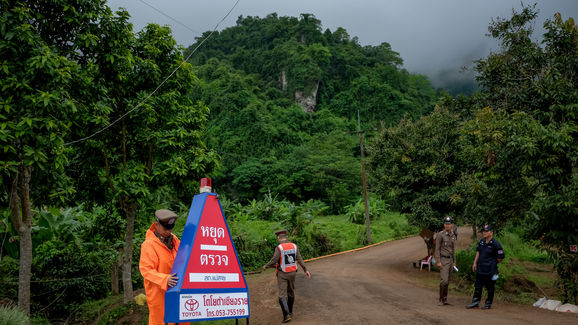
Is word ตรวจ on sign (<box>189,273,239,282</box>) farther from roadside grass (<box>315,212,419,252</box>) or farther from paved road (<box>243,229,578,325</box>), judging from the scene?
roadside grass (<box>315,212,419,252</box>)

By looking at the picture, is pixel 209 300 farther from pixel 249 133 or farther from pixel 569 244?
pixel 249 133

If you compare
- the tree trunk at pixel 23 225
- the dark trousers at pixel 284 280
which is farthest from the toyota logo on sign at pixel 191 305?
the tree trunk at pixel 23 225

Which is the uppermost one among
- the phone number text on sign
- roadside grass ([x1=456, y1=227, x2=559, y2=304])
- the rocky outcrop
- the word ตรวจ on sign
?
the rocky outcrop

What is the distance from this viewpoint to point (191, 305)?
15.1ft

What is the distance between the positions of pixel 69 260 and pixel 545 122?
1491cm

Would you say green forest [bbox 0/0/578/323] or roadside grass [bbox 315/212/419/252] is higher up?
green forest [bbox 0/0/578/323]

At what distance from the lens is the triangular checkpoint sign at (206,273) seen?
179 inches

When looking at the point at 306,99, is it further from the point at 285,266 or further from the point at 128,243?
the point at 285,266

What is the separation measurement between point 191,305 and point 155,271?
0.54 metres

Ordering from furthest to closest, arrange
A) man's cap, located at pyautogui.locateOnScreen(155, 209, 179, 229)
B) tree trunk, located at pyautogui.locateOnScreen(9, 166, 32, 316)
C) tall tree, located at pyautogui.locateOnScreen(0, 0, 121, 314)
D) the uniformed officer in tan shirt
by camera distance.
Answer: the uniformed officer in tan shirt → tree trunk, located at pyautogui.locateOnScreen(9, 166, 32, 316) → tall tree, located at pyautogui.locateOnScreen(0, 0, 121, 314) → man's cap, located at pyautogui.locateOnScreen(155, 209, 179, 229)

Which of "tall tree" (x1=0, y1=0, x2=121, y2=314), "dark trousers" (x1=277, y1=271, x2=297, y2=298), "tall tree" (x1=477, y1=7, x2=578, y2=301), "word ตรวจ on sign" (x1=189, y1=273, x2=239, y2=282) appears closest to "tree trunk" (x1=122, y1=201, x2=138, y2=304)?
"tall tree" (x1=0, y1=0, x2=121, y2=314)

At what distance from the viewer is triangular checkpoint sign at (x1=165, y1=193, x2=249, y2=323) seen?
4535mm

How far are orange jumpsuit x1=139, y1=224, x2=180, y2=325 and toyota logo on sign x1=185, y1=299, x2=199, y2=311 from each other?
29cm

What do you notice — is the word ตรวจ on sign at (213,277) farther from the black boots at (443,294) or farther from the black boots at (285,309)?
the black boots at (443,294)
